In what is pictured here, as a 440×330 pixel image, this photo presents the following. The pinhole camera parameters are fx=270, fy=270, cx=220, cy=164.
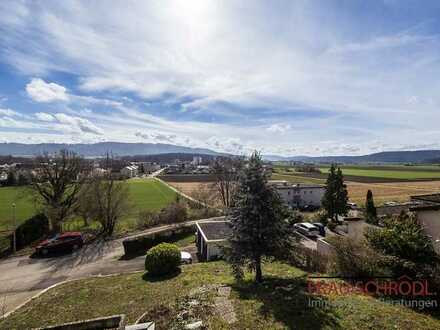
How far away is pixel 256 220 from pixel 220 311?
3893 mm

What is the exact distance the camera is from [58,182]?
1282 inches

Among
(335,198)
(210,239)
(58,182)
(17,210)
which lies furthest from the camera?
(17,210)

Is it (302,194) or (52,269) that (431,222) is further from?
(302,194)

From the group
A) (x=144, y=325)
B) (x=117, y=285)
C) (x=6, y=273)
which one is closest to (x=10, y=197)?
(x=6, y=273)

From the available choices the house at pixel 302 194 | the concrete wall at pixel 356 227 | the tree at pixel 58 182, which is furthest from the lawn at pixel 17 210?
the house at pixel 302 194

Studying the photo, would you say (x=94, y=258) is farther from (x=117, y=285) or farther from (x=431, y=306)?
(x=431, y=306)

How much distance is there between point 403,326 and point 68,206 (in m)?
34.0

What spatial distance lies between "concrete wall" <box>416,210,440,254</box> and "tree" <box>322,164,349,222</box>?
20.6 metres

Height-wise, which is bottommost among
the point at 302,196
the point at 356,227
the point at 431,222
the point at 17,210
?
the point at 17,210

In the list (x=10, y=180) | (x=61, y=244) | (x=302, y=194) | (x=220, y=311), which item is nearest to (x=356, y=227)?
(x=220, y=311)

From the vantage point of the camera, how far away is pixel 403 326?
7234mm

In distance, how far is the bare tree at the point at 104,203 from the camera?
98.5 feet

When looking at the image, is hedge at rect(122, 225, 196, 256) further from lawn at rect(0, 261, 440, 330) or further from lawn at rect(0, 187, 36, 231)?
lawn at rect(0, 187, 36, 231)

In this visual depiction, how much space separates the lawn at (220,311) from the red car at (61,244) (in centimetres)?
1003
